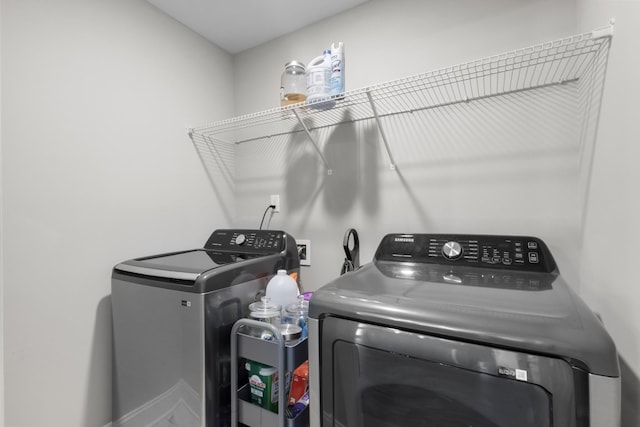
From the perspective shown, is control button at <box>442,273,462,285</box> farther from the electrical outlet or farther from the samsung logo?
the electrical outlet

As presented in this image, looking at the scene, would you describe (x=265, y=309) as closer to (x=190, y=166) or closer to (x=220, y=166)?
(x=190, y=166)

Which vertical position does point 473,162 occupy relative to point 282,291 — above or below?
above

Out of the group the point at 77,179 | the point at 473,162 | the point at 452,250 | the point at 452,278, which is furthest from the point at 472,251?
the point at 77,179

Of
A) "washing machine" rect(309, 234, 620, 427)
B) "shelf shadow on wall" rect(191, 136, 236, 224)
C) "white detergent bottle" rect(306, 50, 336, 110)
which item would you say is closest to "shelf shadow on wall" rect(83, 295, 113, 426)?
"shelf shadow on wall" rect(191, 136, 236, 224)

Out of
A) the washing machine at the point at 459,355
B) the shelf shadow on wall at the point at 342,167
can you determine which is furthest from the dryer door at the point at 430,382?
the shelf shadow on wall at the point at 342,167

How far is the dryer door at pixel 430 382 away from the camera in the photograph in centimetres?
60

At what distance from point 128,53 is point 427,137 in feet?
5.35

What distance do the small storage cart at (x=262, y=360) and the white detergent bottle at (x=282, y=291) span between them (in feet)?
0.61

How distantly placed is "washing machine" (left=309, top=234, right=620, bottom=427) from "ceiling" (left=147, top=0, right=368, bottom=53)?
1578 mm

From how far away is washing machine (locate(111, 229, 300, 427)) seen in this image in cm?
109

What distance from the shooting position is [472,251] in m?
1.18

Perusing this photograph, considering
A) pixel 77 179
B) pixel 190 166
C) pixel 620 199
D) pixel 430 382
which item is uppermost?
pixel 190 166

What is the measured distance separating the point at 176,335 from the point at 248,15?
179 cm

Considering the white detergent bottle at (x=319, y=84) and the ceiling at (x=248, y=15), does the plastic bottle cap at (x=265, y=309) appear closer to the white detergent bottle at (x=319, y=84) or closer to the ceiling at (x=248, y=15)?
the white detergent bottle at (x=319, y=84)
